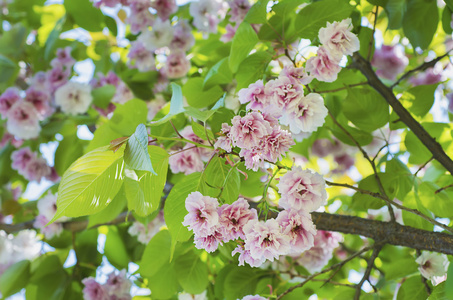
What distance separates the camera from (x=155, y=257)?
3.15 ft

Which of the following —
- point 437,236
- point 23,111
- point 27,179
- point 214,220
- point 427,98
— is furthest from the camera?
point 27,179

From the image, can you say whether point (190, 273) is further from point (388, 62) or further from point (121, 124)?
point (388, 62)

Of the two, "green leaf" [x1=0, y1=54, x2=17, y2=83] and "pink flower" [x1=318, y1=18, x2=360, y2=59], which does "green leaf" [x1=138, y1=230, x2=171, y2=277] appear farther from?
"green leaf" [x1=0, y1=54, x2=17, y2=83]

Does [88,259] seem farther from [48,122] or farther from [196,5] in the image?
[196,5]

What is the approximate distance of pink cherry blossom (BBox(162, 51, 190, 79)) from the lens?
1336mm

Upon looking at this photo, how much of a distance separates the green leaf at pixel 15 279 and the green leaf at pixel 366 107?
0.99 metres

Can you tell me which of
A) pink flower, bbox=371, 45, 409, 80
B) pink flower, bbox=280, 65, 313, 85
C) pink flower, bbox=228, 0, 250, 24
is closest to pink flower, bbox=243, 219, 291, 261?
pink flower, bbox=280, 65, 313, 85

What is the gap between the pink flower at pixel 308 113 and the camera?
611 millimetres

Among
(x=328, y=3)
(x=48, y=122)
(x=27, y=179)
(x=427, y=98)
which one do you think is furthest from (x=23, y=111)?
(x=427, y=98)

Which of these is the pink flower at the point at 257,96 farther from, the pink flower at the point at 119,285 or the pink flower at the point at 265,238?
the pink flower at the point at 119,285

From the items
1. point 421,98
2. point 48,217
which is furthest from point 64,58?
point 421,98

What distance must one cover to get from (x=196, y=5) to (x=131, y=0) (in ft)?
0.65

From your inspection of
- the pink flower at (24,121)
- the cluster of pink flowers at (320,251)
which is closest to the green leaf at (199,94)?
the cluster of pink flowers at (320,251)

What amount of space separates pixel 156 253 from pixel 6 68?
2.98 feet
